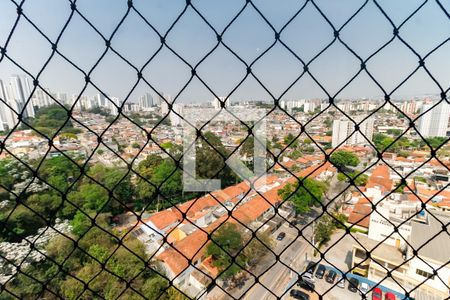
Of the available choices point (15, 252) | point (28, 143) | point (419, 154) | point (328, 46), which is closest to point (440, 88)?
point (328, 46)

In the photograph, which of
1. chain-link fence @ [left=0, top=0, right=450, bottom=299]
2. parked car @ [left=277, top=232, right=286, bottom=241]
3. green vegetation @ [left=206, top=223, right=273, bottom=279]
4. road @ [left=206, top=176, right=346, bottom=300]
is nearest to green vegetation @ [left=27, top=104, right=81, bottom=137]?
chain-link fence @ [left=0, top=0, right=450, bottom=299]

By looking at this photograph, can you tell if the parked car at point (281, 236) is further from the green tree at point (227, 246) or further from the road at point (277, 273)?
the green tree at point (227, 246)

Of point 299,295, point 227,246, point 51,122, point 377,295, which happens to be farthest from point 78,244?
point 377,295

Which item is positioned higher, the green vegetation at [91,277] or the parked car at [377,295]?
the green vegetation at [91,277]

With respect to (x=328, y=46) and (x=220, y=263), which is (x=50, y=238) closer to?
(x=220, y=263)

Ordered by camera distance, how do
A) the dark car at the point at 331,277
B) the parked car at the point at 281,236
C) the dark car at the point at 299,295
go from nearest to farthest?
the dark car at the point at 299,295
the dark car at the point at 331,277
the parked car at the point at 281,236

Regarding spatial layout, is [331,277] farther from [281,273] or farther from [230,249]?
[230,249]

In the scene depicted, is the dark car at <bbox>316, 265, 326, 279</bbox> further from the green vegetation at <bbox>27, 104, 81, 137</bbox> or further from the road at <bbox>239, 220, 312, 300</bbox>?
the green vegetation at <bbox>27, 104, 81, 137</bbox>

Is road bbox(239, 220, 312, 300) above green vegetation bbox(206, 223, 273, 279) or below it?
below

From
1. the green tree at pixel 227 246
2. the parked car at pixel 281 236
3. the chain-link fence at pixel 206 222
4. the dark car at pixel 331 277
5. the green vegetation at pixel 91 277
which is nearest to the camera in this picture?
the chain-link fence at pixel 206 222

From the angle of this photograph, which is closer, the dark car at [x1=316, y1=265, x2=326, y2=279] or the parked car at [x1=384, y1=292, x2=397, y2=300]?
the parked car at [x1=384, y1=292, x2=397, y2=300]

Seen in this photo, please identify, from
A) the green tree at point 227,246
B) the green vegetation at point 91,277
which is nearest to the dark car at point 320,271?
the green tree at point 227,246
